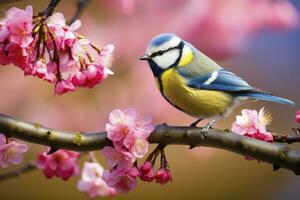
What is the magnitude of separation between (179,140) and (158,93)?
0.91m

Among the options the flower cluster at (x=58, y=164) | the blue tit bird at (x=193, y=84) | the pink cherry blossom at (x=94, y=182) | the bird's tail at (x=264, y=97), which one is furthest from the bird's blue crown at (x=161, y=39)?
the pink cherry blossom at (x=94, y=182)

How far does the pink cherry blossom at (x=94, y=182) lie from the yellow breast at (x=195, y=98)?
343 millimetres

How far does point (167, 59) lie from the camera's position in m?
1.01

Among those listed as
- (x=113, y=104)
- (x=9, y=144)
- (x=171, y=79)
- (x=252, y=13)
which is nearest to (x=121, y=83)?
(x=113, y=104)

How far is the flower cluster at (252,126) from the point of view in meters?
0.86

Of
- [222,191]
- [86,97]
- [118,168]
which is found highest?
[118,168]

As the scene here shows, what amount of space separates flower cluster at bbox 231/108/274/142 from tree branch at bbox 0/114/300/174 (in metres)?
0.06

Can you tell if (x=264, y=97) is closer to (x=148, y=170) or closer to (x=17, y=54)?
(x=148, y=170)

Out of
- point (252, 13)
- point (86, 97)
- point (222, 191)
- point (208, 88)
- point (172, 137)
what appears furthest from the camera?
point (222, 191)

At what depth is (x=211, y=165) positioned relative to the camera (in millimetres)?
1997

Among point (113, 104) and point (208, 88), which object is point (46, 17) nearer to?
point (208, 88)

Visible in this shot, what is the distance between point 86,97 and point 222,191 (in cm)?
51

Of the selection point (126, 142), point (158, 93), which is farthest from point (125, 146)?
point (158, 93)

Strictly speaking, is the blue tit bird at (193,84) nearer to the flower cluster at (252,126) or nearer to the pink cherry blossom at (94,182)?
the flower cluster at (252,126)
